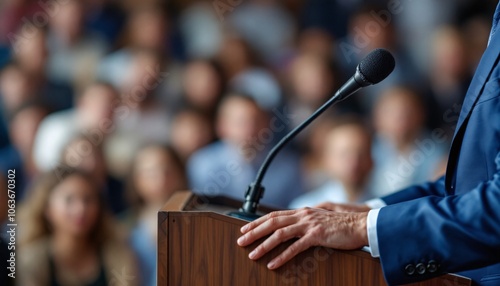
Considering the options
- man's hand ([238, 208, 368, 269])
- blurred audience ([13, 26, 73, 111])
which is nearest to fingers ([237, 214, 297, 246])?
man's hand ([238, 208, 368, 269])

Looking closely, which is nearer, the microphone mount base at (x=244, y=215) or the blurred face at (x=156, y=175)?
the microphone mount base at (x=244, y=215)

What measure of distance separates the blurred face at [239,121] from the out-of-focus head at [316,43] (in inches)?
12.7

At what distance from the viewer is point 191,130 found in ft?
8.05

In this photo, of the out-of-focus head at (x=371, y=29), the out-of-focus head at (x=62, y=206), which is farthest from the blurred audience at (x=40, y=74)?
the out-of-focus head at (x=371, y=29)

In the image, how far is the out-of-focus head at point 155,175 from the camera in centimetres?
246

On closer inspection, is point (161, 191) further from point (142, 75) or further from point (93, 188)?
point (142, 75)

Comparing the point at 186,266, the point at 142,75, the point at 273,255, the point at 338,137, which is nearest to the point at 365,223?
the point at 273,255

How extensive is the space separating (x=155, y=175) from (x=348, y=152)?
2.68ft

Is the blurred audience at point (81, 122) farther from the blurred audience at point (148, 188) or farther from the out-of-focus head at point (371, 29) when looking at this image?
the out-of-focus head at point (371, 29)

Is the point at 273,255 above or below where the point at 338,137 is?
below

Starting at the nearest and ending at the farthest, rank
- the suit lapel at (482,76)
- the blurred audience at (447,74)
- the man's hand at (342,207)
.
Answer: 1. the suit lapel at (482,76)
2. the man's hand at (342,207)
3. the blurred audience at (447,74)

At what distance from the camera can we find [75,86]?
245 centimetres

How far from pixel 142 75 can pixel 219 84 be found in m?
0.33

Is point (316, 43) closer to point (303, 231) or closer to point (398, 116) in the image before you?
point (398, 116)
